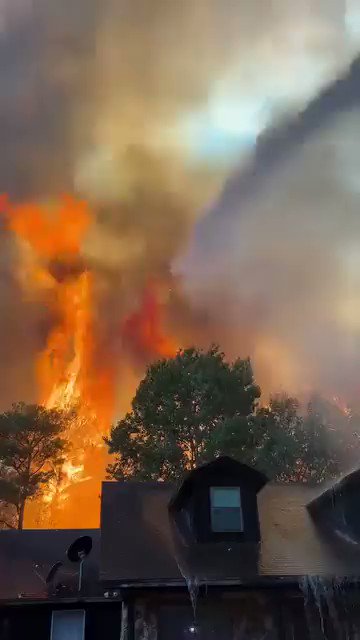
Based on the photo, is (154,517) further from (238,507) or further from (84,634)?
(84,634)

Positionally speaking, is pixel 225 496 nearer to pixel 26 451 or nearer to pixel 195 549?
pixel 195 549

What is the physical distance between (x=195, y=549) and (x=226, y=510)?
5.65 ft

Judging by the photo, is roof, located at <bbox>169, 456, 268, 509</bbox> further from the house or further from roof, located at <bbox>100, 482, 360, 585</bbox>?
roof, located at <bbox>100, 482, 360, 585</bbox>

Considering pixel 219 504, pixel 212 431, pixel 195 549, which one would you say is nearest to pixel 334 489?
pixel 219 504

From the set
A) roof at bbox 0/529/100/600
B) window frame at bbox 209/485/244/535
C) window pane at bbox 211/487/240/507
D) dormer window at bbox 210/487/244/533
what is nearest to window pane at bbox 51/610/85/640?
roof at bbox 0/529/100/600

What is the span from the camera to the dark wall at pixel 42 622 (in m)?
18.5

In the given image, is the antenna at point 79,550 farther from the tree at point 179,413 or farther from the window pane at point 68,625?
the tree at point 179,413

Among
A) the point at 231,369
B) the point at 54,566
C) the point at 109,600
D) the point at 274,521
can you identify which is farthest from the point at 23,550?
the point at 231,369

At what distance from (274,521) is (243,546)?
2381 mm

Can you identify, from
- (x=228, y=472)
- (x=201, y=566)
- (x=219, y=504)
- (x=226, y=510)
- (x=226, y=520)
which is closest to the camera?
(x=201, y=566)

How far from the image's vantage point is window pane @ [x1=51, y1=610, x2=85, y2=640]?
61.2 ft

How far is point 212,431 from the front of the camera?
3912cm

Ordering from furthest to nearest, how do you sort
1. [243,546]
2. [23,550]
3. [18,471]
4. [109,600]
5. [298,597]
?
[18,471]
[23,550]
[109,600]
[243,546]
[298,597]

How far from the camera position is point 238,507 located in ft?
61.8
